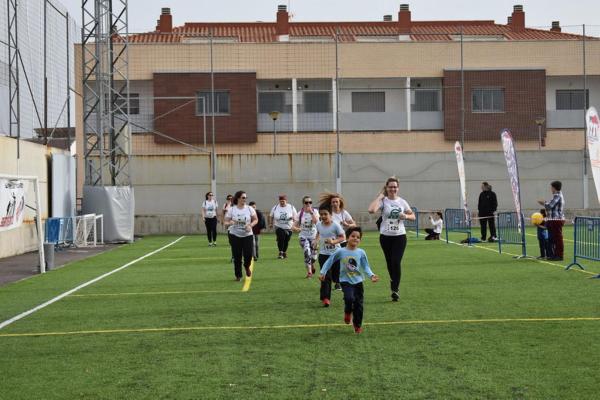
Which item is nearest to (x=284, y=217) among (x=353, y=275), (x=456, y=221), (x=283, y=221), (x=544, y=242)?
(x=283, y=221)

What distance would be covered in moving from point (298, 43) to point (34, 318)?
35190 millimetres

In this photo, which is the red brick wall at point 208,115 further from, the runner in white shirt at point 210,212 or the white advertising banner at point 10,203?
the white advertising banner at point 10,203

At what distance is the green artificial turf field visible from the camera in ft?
25.7

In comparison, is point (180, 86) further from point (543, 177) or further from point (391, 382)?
point (391, 382)

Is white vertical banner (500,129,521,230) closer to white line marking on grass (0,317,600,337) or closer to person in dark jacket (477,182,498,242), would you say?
person in dark jacket (477,182,498,242)

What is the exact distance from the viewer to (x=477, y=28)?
56.6m

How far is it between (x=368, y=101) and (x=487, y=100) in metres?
5.97

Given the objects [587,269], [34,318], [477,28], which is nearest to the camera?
[34,318]

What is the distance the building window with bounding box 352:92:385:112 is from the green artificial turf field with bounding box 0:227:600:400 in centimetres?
3013

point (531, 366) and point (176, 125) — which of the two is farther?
point (176, 125)

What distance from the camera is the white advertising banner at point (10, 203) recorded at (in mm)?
18734

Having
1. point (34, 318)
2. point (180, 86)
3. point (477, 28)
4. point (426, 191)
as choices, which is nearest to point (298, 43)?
point (180, 86)

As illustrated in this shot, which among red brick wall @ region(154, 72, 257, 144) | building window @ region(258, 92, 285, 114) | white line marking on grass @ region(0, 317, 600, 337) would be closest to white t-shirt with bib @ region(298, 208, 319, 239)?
white line marking on grass @ region(0, 317, 600, 337)

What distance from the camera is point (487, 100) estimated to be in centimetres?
4741
